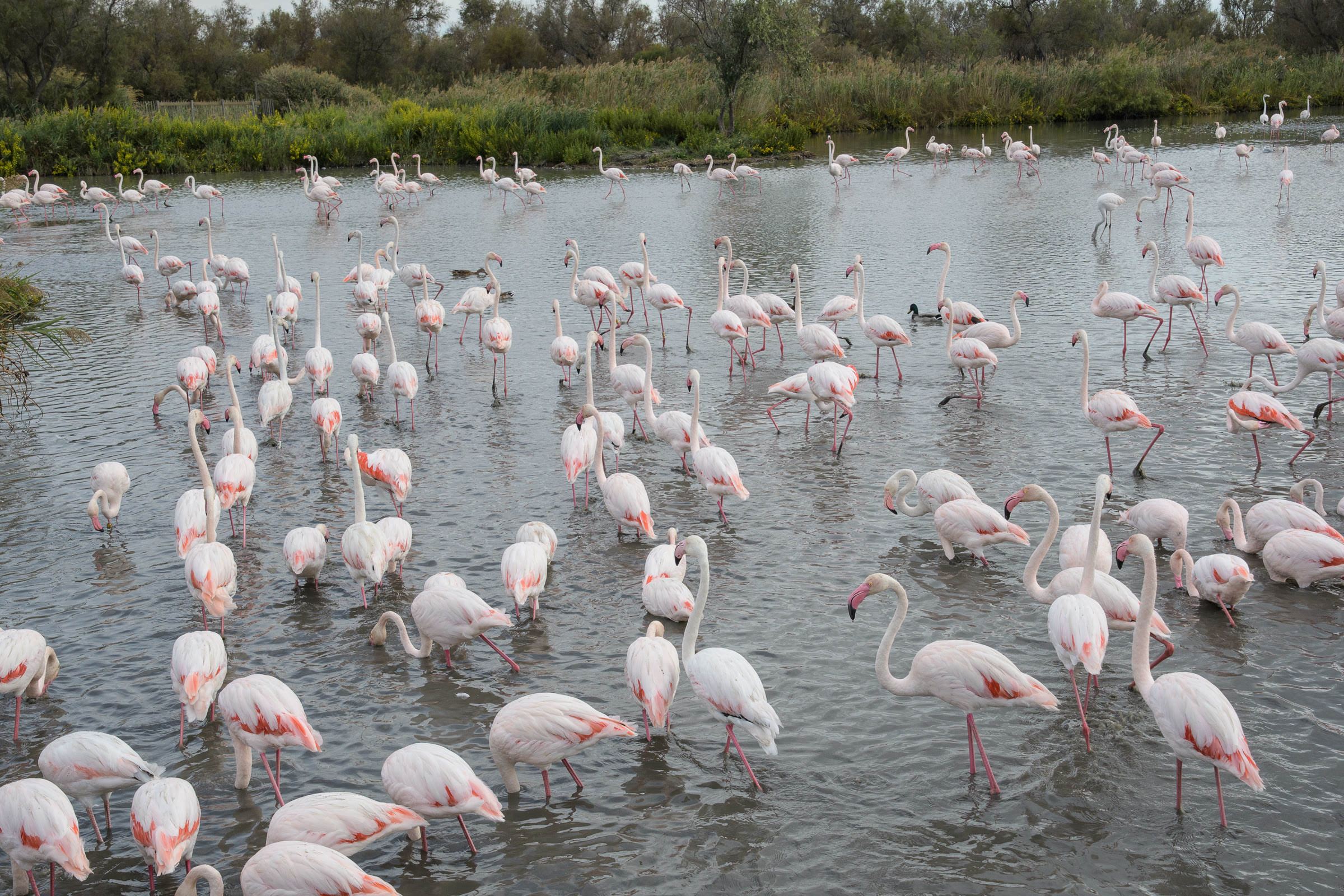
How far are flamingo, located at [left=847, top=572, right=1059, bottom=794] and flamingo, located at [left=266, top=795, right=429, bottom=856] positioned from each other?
2.27 metres

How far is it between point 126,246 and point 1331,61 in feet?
149

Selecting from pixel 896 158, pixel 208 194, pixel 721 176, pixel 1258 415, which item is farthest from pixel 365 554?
pixel 896 158

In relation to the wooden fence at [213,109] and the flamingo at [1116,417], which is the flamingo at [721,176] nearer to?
the flamingo at [1116,417]

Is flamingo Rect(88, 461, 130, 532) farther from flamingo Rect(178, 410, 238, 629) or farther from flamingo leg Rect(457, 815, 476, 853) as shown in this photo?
flamingo leg Rect(457, 815, 476, 853)

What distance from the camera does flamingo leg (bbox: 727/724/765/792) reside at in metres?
5.07

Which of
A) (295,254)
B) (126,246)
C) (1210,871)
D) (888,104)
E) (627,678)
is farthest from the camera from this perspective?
(888,104)

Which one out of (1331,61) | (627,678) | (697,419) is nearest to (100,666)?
(627,678)

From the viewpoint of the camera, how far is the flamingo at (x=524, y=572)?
21.6ft

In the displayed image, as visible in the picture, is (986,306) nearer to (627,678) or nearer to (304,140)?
(627,678)

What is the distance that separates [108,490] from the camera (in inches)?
332

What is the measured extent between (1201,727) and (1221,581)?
6.25 feet

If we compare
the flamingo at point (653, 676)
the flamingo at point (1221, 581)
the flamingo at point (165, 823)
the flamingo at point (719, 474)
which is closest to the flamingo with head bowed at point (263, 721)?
the flamingo at point (165, 823)

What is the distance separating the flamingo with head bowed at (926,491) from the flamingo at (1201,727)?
258 centimetres

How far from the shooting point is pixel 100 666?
644 centimetres
